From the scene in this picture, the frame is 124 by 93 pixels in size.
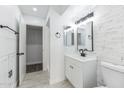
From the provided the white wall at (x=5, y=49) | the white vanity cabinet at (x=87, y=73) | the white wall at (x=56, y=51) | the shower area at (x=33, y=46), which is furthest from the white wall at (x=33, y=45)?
the white vanity cabinet at (x=87, y=73)

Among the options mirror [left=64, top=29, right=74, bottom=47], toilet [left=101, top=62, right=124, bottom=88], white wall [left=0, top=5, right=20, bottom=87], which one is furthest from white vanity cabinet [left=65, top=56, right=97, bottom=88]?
white wall [left=0, top=5, right=20, bottom=87]

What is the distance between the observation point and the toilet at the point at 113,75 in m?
0.98

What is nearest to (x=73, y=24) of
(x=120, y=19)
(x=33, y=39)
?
(x=120, y=19)

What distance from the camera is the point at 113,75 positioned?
1.07m

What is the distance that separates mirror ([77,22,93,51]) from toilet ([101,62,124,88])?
2.19 ft

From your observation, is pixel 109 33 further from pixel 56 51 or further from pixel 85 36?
pixel 56 51

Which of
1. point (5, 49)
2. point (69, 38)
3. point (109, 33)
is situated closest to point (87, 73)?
point (109, 33)

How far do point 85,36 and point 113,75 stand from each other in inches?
44.9

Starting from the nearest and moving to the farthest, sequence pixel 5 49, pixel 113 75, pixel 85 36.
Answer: pixel 113 75 → pixel 5 49 → pixel 85 36

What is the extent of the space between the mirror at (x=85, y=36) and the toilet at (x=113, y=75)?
2.19 feet

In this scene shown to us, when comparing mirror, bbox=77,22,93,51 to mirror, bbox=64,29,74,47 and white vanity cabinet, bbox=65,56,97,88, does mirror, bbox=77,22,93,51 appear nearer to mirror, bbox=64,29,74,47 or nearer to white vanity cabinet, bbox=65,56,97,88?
mirror, bbox=64,29,74,47

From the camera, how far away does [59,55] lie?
7.38 feet

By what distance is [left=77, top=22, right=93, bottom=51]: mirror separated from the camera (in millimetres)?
1775
